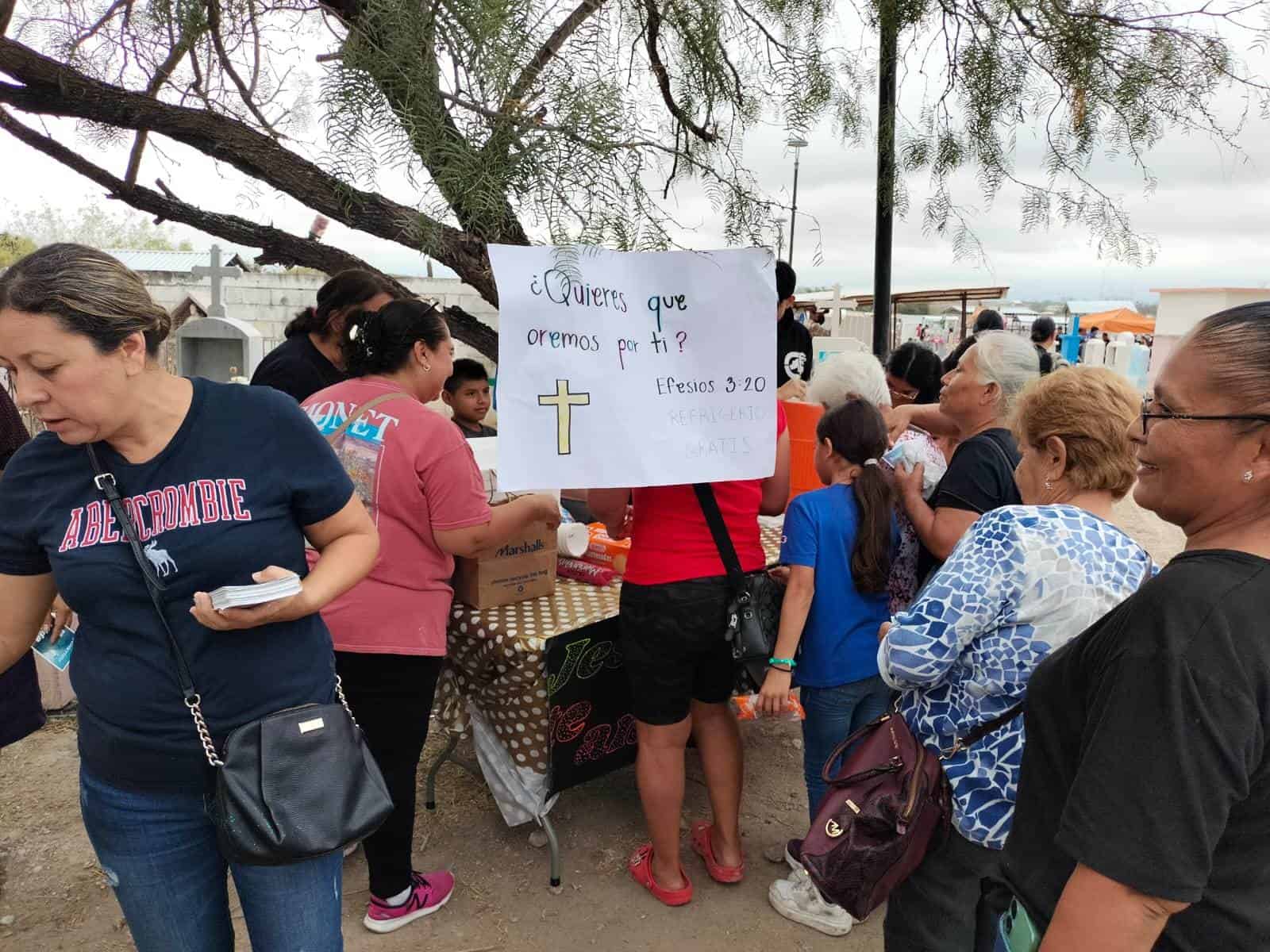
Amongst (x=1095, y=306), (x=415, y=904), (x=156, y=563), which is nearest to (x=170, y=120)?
(x=156, y=563)

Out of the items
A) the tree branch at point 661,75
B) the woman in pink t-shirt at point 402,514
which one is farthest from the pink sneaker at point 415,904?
the tree branch at point 661,75

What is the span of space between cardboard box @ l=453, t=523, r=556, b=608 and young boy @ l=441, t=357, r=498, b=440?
1412mm

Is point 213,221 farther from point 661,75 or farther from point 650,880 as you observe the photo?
point 650,880

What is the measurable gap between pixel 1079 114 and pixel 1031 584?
144 centimetres

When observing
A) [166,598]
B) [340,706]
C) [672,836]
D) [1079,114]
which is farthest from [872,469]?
[166,598]

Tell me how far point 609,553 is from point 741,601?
39.6 inches

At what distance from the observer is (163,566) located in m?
1.38

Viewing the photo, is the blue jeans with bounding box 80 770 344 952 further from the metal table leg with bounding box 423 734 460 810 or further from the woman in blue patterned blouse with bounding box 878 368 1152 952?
the metal table leg with bounding box 423 734 460 810

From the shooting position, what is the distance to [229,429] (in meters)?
1.47

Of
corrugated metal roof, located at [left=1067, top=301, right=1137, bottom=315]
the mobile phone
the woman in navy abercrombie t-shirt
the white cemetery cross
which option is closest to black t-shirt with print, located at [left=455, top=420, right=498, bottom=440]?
the woman in navy abercrombie t-shirt

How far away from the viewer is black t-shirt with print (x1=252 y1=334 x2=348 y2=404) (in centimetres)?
282

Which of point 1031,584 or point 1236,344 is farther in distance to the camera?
point 1031,584

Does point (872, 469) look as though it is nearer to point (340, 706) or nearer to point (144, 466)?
point (340, 706)

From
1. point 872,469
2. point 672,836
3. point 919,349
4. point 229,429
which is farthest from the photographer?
point 919,349
